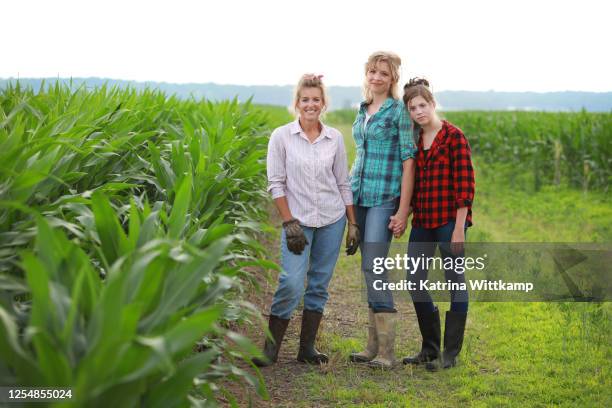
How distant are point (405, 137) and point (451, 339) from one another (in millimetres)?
1474

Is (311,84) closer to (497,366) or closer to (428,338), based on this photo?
(428,338)

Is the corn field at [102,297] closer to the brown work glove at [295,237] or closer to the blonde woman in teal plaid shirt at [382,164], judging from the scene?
the brown work glove at [295,237]

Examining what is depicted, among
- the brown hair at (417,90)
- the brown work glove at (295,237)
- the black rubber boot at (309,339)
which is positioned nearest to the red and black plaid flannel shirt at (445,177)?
the brown hair at (417,90)

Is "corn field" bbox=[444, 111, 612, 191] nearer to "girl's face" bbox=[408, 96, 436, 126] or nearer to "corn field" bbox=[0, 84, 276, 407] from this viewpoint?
"girl's face" bbox=[408, 96, 436, 126]

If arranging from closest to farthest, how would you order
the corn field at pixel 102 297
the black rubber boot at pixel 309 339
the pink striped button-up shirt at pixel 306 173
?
the corn field at pixel 102 297
the pink striped button-up shirt at pixel 306 173
the black rubber boot at pixel 309 339

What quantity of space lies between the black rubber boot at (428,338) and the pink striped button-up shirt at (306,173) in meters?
0.97

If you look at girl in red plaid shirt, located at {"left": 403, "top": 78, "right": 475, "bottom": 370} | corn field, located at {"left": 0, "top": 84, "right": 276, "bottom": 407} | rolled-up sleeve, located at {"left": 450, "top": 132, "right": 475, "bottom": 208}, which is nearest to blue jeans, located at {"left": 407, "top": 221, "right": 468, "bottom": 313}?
girl in red plaid shirt, located at {"left": 403, "top": 78, "right": 475, "bottom": 370}

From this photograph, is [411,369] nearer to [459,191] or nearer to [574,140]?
[459,191]

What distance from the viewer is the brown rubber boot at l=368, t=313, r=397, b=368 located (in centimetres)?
502

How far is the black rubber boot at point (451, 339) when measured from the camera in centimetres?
500

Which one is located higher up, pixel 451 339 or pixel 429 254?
pixel 429 254

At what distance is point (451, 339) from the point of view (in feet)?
16.7

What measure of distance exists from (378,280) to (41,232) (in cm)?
288

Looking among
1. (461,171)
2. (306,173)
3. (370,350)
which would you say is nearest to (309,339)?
(370,350)
